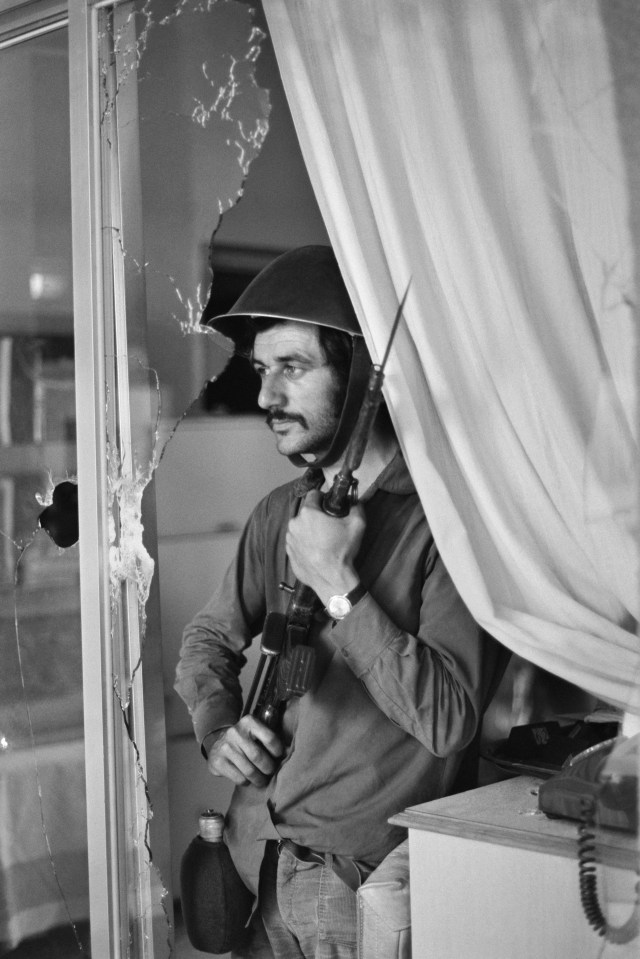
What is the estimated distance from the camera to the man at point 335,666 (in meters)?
1.41

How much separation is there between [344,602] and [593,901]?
0.48 meters

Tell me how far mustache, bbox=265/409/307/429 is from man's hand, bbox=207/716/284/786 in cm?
45

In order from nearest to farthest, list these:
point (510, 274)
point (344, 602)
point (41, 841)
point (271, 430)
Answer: point (510, 274), point (344, 602), point (271, 430), point (41, 841)

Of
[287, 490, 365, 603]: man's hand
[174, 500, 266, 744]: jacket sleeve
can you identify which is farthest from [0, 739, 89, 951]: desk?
[287, 490, 365, 603]: man's hand

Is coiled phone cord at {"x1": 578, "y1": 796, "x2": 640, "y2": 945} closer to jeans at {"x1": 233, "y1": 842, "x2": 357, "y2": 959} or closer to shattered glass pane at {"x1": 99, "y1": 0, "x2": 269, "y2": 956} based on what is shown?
jeans at {"x1": 233, "y1": 842, "x2": 357, "y2": 959}

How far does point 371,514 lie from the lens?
1536 mm

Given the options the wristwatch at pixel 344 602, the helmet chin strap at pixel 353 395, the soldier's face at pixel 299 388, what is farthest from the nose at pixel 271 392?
the wristwatch at pixel 344 602

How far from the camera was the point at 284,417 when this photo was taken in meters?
1.61

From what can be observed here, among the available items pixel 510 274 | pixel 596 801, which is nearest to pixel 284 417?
pixel 510 274

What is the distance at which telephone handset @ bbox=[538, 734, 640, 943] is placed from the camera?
45.6 inches

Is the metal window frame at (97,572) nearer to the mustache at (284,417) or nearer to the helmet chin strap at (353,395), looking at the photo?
the mustache at (284,417)

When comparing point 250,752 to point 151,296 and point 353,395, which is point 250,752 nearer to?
point 353,395

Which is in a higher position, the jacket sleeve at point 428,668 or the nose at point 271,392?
the nose at point 271,392

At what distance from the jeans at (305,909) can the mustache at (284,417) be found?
627mm
